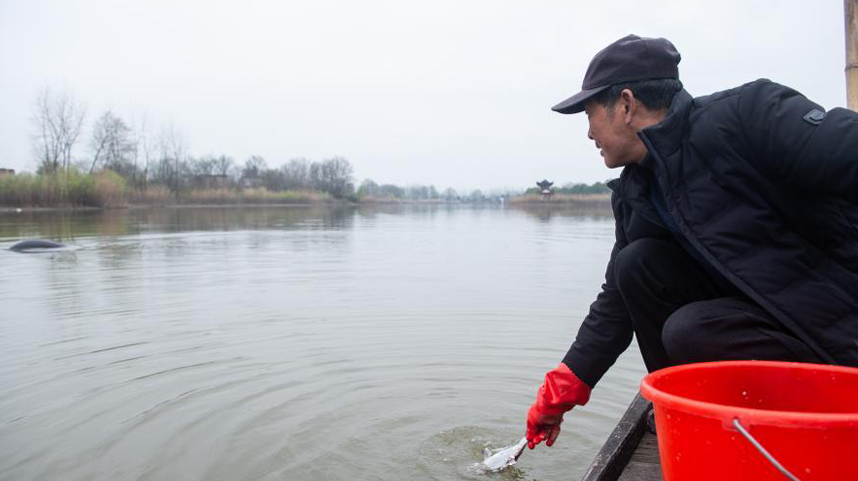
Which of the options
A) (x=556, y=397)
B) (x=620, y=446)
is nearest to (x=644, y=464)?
(x=620, y=446)

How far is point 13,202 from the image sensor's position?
34.4 meters

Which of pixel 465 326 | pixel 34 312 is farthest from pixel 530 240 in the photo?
pixel 34 312

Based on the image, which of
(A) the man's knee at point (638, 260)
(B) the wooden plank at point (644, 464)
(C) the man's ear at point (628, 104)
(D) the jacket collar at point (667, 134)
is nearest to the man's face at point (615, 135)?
(C) the man's ear at point (628, 104)

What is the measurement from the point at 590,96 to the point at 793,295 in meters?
0.75

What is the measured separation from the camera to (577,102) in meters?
1.93

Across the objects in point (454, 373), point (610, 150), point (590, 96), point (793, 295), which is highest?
point (590, 96)

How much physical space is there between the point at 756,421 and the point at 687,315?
64 cm

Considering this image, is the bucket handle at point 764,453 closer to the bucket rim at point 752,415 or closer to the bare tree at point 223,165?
the bucket rim at point 752,415

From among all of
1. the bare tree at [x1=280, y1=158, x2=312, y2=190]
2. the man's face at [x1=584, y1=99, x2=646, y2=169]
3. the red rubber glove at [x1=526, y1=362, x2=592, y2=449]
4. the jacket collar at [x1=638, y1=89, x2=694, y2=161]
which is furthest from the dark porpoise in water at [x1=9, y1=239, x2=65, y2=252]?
the bare tree at [x1=280, y1=158, x2=312, y2=190]

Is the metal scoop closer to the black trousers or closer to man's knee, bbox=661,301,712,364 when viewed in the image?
the black trousers

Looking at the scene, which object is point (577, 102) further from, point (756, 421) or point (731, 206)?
point (756, 421)

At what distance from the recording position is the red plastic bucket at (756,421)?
1.13 m

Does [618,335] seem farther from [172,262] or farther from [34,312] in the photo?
[172,262]

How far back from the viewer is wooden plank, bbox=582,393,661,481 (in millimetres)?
1890
